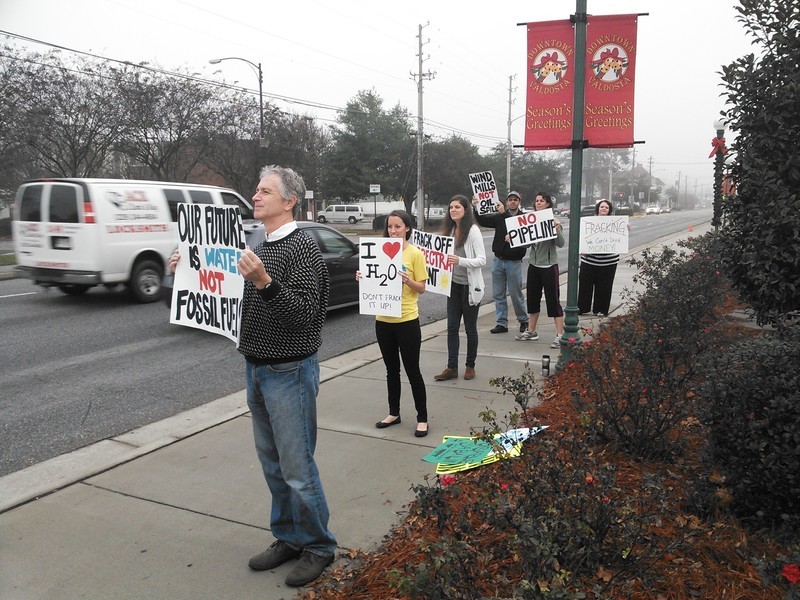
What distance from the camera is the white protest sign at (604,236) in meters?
9.91

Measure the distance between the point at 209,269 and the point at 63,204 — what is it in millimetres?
9262

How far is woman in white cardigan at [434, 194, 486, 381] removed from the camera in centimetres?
669

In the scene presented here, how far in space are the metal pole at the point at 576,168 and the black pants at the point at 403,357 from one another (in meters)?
1.89

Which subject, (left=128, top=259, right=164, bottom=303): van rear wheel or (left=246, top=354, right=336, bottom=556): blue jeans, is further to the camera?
(left=128, top=259, right=164, bottom=303): van rear wheel

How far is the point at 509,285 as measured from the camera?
958 centimetres

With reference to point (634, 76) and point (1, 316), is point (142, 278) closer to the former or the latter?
point (1, 316)

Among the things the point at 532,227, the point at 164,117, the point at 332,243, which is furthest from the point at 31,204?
the point at 164,117

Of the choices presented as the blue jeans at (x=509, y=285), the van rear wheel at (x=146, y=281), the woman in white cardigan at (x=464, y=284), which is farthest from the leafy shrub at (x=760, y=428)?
the van rear wheel at (x=146, y=281)

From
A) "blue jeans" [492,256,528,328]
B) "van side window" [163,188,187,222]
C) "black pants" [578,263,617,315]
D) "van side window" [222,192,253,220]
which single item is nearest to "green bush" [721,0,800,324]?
"blue jeans" [492,256,528,328]

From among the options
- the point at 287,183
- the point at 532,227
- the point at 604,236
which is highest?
the point at 287,183

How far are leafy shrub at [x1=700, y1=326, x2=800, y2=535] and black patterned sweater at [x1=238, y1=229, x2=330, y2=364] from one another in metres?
1.96

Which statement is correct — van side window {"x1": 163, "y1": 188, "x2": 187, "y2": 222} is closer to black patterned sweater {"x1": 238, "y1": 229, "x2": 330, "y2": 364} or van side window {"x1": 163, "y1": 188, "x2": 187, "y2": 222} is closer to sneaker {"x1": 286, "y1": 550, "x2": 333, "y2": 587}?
black patterned sweater {"x1": 238, "y1": 229, "x2": 330, "y2": 364}

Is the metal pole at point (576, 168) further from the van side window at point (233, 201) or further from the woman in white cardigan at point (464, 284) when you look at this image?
the van side window at point (233, 201)

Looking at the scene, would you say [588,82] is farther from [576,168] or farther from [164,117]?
[164,117]
